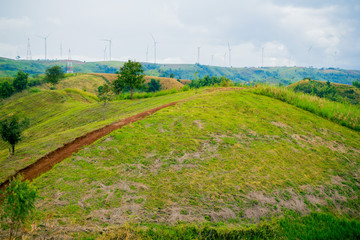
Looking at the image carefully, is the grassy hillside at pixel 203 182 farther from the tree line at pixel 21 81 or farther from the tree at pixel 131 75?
the tree line at pixel 21 81

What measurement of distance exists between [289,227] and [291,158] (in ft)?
17.9

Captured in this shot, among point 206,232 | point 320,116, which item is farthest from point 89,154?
point 320,116

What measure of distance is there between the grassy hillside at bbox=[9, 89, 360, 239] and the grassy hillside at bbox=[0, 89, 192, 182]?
3898 millimetres

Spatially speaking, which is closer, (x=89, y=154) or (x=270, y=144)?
(x=89, y=154)

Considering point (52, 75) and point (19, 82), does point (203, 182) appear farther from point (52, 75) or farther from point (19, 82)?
point (19, 82)

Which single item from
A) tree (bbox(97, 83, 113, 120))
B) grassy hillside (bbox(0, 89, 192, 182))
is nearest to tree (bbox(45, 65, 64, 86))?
grassy hillside (bbox(0, 89, 192, 182))

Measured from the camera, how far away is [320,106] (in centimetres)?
2130

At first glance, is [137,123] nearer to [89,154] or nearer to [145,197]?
[89,154]

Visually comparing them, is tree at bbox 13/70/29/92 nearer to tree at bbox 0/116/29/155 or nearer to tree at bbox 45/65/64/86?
tree at bbox 45/65/64/86

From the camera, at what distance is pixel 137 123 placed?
14.5 meters

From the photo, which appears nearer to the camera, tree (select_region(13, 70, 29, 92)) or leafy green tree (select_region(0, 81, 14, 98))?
leafy green tree (select_region(0, 81, 14, 98))

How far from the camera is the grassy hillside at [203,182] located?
7.12 meters

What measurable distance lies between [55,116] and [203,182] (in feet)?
132

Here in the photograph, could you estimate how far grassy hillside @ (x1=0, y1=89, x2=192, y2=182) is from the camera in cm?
1285
